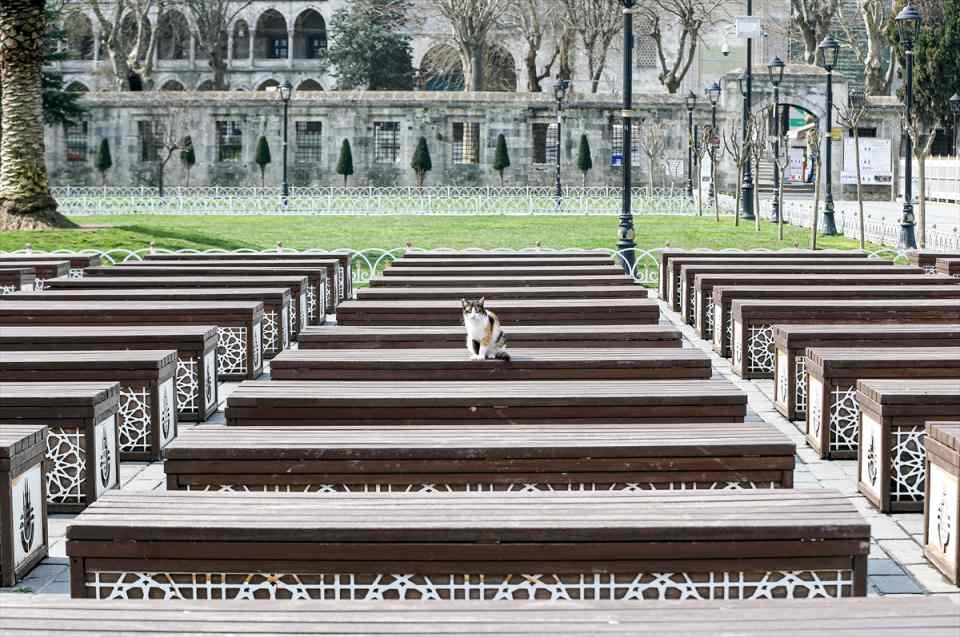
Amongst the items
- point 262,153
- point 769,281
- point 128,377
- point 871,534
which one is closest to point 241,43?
point 262,153

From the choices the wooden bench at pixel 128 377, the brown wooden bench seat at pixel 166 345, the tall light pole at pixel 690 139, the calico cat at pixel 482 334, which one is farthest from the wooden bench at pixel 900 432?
the tall light pole at pixel 690 139

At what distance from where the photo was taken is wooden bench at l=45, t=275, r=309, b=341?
1466 centimetres

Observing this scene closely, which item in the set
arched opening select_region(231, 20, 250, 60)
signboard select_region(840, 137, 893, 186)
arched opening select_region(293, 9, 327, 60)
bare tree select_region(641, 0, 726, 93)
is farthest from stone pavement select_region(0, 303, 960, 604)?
arched opening select_region(231, 20, 250, 60)

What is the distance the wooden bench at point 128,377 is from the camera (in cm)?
932

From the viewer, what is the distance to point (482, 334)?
9156 millimetres

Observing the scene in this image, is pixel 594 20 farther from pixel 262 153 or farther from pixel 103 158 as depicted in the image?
pixel 103 158

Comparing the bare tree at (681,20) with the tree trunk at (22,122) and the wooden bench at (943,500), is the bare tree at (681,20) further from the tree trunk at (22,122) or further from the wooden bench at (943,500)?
the wooden bench at (943,500)

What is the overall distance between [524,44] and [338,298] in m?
53.7

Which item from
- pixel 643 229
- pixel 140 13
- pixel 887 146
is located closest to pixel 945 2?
pixel 887 146

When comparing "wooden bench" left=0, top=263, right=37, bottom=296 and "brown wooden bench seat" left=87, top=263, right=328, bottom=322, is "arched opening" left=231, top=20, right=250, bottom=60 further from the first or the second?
"brown wooden bench seat" left=87, top=263, right=328, bottom=322

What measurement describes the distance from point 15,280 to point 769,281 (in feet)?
28.9

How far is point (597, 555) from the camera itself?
5.32m

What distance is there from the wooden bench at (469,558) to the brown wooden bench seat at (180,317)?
275 inches

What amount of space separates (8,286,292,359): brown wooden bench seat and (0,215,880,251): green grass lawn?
11044 millimetres
